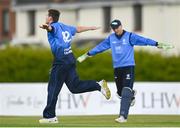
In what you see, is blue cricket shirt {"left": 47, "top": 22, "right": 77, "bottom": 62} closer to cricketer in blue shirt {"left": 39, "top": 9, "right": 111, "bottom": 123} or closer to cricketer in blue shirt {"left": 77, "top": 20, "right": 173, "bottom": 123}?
cricketer in blue shirt {"left": 39, "top": 9, "right": 111, "bottom": 123}

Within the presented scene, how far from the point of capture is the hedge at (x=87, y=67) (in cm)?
3662

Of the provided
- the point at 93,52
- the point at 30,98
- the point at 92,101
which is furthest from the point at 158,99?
the point at 93,52

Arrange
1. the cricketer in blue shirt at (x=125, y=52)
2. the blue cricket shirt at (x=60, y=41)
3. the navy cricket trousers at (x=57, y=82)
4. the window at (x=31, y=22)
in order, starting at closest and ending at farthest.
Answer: the blue cricket shirt at (x=60, y=41), the navy cricket trousers at (x=57, y=82), the cricketer in blue shirt at (x=125, y=52), the window at (x=31, y=22)

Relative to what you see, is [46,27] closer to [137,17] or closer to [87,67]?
[87,67]

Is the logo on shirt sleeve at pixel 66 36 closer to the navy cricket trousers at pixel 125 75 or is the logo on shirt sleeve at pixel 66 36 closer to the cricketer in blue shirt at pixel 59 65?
the cricketer in blue shirt at pixel 59 65

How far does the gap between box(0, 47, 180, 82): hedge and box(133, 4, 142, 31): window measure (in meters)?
15.4

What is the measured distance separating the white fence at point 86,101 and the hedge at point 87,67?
34.0 feet

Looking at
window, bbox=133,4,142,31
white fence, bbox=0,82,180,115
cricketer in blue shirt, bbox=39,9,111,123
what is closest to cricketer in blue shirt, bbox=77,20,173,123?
cricketer in blue shirt, bbox=39,9,111,123

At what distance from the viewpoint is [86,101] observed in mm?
25859

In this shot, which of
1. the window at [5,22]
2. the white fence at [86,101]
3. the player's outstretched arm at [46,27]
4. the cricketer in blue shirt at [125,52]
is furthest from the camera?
the window at [5,22]

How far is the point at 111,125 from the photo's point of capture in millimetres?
17781

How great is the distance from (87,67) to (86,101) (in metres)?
11.4

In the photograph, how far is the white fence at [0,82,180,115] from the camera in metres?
25.5

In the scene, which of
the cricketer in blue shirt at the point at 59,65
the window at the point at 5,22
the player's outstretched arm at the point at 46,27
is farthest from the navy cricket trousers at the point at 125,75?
the window at the point at 5,22
